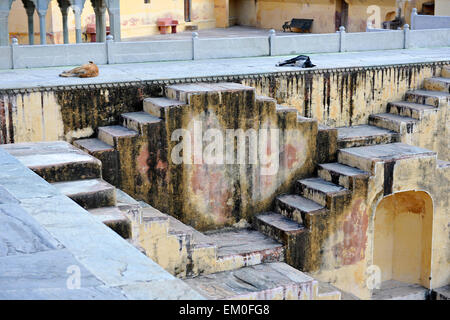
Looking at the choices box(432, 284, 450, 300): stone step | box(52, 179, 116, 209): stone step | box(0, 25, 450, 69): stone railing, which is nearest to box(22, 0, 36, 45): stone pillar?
box(0, 25, 450, 69): stone railing

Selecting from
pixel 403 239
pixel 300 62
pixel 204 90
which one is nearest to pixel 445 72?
pixel 300 62

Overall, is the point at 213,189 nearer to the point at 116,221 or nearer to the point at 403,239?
the point at 403,239

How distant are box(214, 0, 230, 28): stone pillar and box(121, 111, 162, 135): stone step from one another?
66.3 ft

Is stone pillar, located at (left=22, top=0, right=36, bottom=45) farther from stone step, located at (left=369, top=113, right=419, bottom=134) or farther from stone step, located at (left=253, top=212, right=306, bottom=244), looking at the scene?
stone step, located at (left=253, top=212, right=306, bottom=244)

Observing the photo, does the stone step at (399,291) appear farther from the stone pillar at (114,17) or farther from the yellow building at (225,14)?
the yellow building at (225,14)

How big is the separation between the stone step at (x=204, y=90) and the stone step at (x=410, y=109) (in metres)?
4.43

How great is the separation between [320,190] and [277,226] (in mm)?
1081

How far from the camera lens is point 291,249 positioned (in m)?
12.9

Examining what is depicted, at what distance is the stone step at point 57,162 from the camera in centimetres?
947

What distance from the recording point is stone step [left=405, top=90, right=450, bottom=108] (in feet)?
53.8

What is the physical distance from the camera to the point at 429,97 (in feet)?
54.0

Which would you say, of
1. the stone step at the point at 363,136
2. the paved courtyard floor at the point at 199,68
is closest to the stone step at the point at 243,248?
the stone step at the point at 363,136
